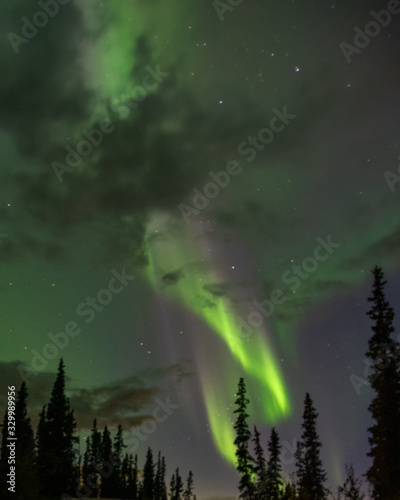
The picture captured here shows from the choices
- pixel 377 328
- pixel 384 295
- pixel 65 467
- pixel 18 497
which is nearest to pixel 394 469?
pixel 377 328

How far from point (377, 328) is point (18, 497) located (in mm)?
28060

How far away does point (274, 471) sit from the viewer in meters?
61.6

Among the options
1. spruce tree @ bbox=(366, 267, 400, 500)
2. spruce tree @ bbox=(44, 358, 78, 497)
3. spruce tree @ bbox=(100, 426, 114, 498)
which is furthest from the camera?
spruce tree @ bbox=(100, 426, 114, 498)

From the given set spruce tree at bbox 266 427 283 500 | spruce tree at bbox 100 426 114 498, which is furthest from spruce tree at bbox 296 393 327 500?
spruce tree at bbox 100 426 114 498

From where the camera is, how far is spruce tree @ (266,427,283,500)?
2411 inches

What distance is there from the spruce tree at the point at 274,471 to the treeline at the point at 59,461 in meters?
25.1

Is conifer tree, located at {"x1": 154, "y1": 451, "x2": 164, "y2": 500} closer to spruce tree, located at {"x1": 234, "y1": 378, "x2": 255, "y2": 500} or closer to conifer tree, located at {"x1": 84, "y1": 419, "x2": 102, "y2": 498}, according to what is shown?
conifer tree, located at {"x1": 84, "y1": 419, "x2": 102, "y2": 498}

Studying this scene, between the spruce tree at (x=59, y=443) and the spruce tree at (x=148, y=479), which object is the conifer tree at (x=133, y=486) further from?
the spruce tree at (x=59, y=443)

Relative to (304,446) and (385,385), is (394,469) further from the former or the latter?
(304,446)

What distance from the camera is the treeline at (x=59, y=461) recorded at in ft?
111

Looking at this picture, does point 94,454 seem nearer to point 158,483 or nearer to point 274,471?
point 158,483

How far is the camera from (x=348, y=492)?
63406 millimetres

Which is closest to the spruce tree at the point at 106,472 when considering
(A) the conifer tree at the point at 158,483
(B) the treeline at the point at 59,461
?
(B) the treeline at the point at 59,461

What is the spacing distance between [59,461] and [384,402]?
34707mm
